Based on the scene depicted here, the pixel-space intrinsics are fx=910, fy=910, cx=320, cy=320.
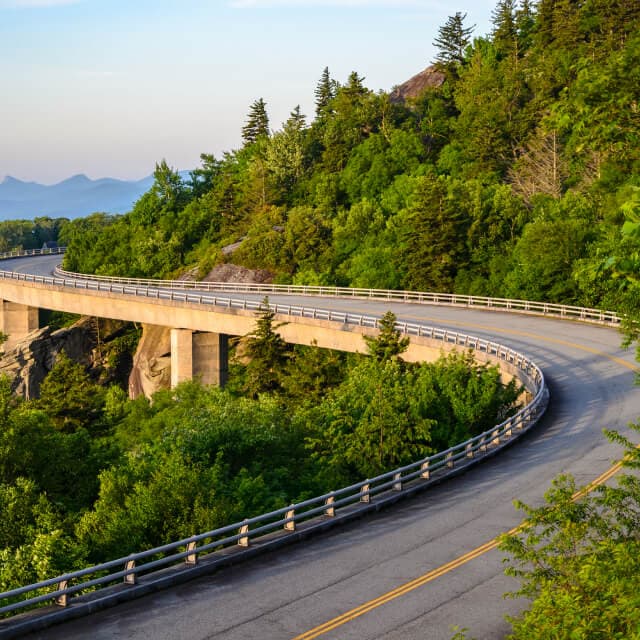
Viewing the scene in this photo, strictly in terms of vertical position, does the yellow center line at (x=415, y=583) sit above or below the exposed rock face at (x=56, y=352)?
above

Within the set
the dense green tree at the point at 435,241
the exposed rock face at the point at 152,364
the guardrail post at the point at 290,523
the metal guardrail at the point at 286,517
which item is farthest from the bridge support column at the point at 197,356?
the guardrail post at the point at 290,523

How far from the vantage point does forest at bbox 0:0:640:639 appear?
68.0 ft

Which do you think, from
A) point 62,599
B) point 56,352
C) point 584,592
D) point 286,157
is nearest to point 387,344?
point 62,599

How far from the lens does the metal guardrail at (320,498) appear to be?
637 inches

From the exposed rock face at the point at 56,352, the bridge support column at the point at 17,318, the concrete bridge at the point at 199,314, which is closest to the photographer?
the concrete bridge at the point at 199,314

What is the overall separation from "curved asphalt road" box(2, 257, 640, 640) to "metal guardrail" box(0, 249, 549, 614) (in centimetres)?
56

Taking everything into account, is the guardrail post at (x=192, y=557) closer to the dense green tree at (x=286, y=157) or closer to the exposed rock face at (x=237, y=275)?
the exposed rock face at (x=237, y=275)

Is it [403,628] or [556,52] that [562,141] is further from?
[403,628]

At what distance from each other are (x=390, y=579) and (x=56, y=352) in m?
75.9

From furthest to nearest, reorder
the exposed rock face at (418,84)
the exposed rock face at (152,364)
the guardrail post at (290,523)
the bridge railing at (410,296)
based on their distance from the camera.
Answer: the exposed rock face at (418,84), the exposed rock face at (152,364), the bridge railing at (410,296), the guardrail post at (290,523)

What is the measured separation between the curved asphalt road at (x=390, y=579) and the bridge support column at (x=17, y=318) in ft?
227

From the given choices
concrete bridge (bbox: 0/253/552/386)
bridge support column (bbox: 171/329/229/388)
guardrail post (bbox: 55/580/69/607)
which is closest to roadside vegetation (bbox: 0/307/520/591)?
guardrail post (bbox: 55/580/69/607)

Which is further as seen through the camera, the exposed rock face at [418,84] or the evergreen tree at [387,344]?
the exposed rock face at [418,84]

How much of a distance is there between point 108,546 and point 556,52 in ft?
334
